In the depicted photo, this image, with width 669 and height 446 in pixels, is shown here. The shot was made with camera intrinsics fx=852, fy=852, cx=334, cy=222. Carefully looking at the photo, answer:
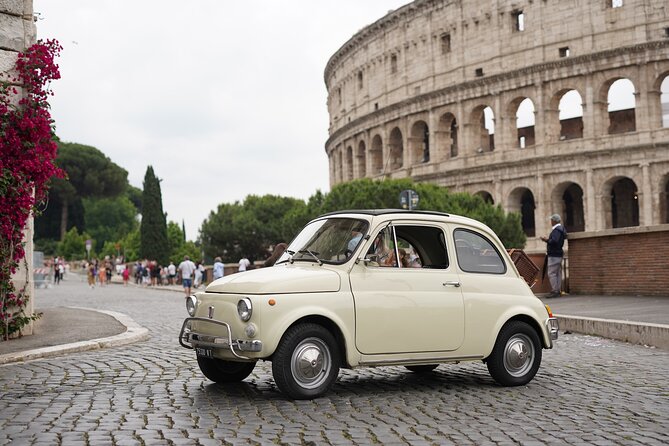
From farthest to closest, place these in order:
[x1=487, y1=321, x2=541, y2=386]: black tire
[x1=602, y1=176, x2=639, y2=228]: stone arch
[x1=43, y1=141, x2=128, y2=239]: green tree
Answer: [x1=43, y1=141, x2=128, y2=239]: green tree < [x1=602, y1=176, x2=639, y2=228]: stone arch < [x1=487, y1=321, x2=541, y2=386]: black tire

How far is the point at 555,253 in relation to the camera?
18.9 metres

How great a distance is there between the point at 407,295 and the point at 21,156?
6435 millimetres

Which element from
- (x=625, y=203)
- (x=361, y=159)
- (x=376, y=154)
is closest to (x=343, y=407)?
(x=625, y=203)

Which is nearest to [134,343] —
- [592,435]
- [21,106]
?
[21,106]

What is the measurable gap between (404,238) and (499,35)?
44222mm

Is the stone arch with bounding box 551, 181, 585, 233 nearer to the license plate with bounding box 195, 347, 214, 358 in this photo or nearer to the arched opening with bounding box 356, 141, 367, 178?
the arched opening with bounding box 356, 141, 367, 178

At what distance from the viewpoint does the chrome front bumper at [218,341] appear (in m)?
6.67

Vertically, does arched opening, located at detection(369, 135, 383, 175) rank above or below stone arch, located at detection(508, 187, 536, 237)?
above

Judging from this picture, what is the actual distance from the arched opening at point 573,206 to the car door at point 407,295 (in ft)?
150

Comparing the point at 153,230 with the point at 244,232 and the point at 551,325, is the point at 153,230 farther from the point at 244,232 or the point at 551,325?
the point at 551,325

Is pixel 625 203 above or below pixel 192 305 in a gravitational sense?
above

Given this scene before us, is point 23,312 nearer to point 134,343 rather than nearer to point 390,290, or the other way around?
point 134,343

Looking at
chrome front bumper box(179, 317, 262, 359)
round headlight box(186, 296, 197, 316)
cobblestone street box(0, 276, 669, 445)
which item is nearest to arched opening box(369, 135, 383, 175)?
cobblestone street box(0, 276, 669, 445)

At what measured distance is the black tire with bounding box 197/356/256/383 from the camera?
7.68 meters
